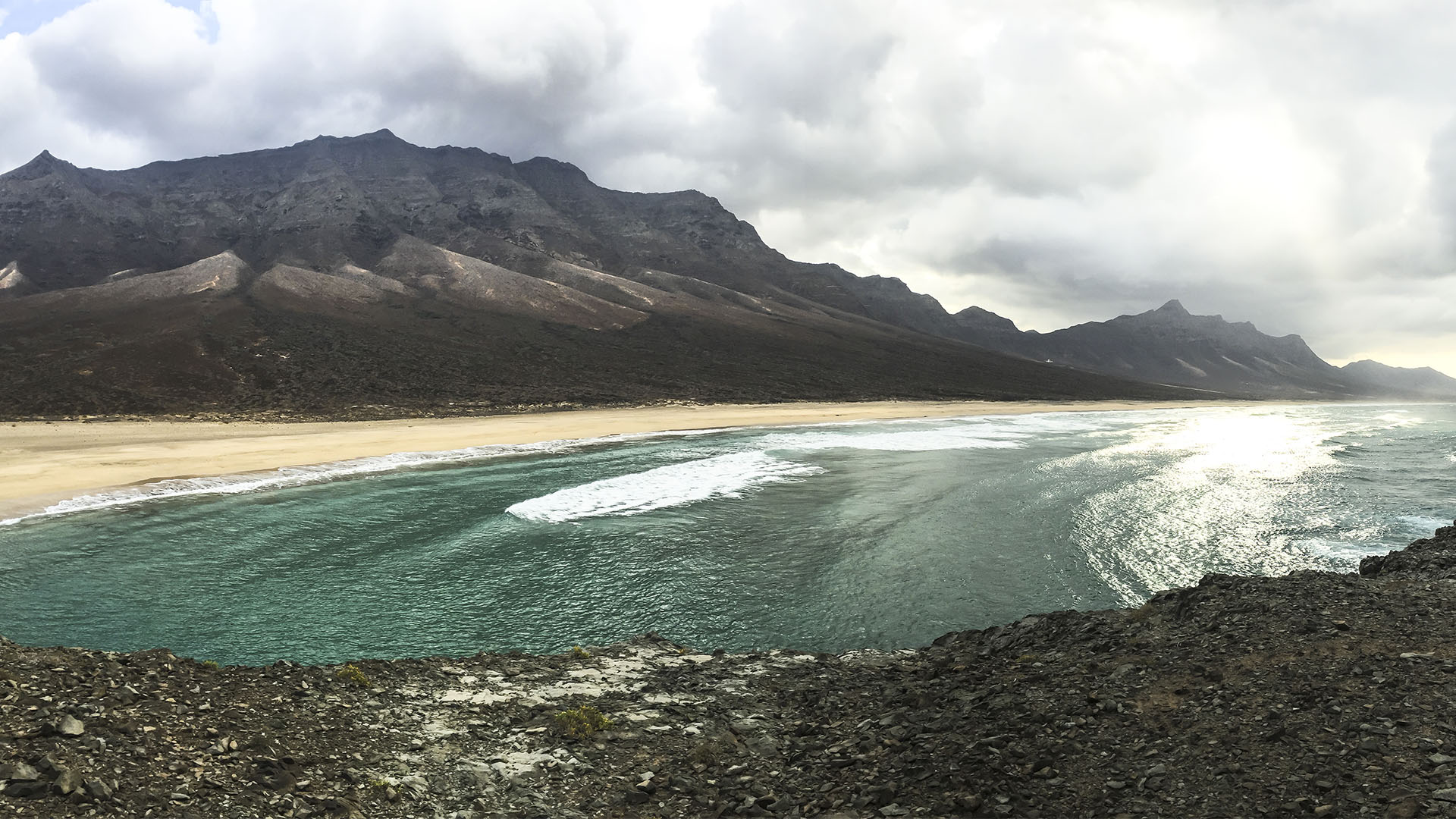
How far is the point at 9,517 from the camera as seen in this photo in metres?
23.0

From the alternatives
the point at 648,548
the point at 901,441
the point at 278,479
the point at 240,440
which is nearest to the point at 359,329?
the point at 240,440

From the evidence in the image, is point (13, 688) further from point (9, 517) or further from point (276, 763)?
point (9, 517)

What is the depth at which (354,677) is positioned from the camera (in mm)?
10016

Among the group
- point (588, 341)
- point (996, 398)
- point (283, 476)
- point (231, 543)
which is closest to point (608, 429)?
point (283, 476)

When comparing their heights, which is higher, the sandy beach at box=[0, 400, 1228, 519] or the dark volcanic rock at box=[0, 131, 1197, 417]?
the dark volcanic rock at box=[0, 131, 1197, 417]

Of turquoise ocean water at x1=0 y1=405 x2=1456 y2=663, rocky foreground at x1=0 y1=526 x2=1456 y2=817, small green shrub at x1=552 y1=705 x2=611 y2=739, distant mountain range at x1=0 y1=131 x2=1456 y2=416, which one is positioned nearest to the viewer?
rocky foreground at x1=0 y1=526 x2=1456 y2=817

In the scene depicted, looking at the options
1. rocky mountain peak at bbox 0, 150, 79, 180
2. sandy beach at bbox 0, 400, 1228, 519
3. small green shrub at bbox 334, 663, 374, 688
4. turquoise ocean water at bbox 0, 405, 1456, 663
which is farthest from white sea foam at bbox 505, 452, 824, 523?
rocky mountain peak at bbox 0, 150, 79, 180

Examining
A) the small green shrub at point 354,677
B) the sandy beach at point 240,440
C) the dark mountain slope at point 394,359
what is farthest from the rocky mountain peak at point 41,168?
the small green shrub at point 354,677

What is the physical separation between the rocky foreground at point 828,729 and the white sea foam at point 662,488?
1470 centimetres

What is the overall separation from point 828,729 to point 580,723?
3554 mm

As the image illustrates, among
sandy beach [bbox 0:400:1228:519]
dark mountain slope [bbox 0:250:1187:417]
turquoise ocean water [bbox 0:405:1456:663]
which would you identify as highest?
dark mountain slope [bbox 0:250:1187:417]

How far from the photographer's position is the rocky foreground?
635cm

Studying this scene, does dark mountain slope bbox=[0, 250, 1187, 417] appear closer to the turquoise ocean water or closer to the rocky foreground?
the turquoise ocean water

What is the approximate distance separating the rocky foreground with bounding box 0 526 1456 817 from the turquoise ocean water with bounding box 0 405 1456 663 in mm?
3603
